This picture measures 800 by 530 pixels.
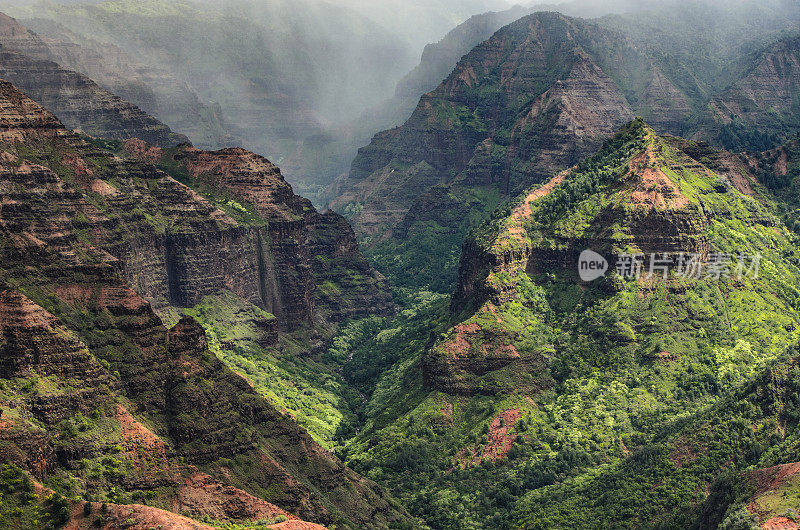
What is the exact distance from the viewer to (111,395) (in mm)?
110375

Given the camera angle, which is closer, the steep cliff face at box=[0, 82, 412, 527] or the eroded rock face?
the steep cliff face at box=[0, 82, 412, 527]

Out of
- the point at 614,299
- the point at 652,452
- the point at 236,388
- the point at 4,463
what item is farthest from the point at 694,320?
the point at 4,463

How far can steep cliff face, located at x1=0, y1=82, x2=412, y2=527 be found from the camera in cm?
10338

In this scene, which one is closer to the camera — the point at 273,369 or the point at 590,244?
the point at 590,244

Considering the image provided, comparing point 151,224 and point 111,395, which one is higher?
point 151,224

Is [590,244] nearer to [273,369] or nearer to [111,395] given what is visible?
[273,369]

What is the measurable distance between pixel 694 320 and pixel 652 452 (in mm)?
33900

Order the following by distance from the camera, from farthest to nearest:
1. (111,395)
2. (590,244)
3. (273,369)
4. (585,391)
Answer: (273,369), (590,244), (585,391), (111,395)

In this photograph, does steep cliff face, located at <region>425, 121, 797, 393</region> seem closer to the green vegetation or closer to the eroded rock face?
the green vegetation

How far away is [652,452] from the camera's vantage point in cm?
13475

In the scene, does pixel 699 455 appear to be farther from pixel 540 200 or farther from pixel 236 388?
pixel 540 200

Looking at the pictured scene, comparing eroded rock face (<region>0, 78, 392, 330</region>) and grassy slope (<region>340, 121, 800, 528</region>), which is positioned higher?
eroded rock face (<region>0, 78, 392, 330</region>)

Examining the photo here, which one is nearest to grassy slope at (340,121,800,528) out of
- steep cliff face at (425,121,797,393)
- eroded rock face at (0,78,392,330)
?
steep cliff face at (425,121,797,393)

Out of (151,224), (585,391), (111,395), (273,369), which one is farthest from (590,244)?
(111,395)
